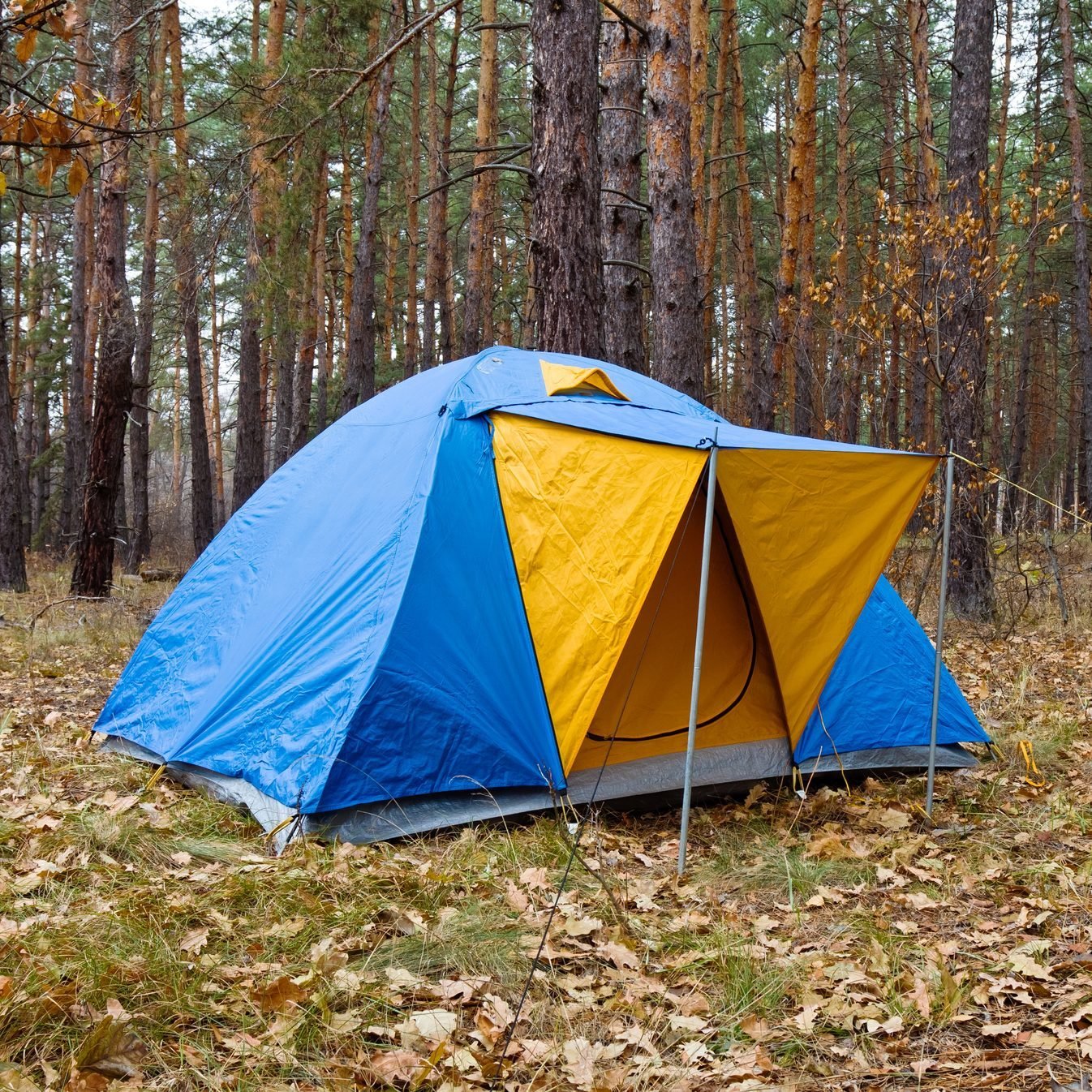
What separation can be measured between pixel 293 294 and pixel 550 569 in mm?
4024

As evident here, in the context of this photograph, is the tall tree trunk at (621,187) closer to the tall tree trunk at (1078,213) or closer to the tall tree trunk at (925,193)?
the tall tree trunk at (925,193)

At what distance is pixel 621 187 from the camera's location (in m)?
8.27

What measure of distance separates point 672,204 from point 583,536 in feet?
13.9

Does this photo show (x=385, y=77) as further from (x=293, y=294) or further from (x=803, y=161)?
(x=293, y=294)

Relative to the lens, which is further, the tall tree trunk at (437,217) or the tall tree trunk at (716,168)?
the tall tree trunk at (437,217)

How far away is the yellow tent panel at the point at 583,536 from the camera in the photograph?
394cm

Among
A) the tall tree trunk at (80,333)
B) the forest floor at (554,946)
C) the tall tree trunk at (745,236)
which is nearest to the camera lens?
the forest floor at (554,946)

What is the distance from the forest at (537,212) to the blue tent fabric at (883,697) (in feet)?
3.22

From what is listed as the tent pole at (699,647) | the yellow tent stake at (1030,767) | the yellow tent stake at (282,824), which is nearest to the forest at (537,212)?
the yellow tent stake at (1030,767)

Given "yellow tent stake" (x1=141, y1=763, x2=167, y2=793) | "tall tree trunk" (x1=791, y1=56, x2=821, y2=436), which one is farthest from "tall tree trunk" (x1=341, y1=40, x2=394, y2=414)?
"yellow tent stake" (x1=141, y1=763, x2=167, y2=793)

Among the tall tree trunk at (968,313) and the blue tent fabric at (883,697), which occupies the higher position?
the tall tree trunk at (968,313)

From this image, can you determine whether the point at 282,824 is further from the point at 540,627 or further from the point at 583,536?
the point at 583,536

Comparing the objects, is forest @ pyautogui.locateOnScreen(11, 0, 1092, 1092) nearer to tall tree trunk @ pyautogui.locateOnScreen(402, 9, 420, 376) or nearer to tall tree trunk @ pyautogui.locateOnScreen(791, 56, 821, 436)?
tall tree trunk @ pyautogui.locateOnScreen(791, 56, 821, 436)

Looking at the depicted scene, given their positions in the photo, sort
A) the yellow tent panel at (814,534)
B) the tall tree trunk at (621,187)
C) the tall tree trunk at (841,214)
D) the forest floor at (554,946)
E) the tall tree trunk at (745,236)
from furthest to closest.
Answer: the tall tree trunk at (745,236) → the tall tree trunk at (841,214) → the tall tree trunk at (621,187) → the yellow tent panel at (814,534) → the forest floor at (554,946)
